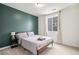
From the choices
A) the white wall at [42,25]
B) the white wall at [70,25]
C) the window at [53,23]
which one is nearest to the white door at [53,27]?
the window at [53,23]

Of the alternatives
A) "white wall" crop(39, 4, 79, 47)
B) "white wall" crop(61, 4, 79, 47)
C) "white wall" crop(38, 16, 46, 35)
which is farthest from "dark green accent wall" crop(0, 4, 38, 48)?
"white wall" crop(61, 4, 79, 47)

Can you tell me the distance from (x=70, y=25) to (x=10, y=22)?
3367 millimetres

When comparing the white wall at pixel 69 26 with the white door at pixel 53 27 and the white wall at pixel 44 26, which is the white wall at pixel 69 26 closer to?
the white door at pixel 53 27

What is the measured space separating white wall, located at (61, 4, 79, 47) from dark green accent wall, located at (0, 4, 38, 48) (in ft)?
8.21

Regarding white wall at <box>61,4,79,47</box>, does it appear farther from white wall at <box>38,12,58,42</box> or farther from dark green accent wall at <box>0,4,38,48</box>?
dark green accent wall at <box>0,4,38,48</box>

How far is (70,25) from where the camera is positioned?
3.19 meters

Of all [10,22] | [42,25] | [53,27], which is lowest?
[53,27]

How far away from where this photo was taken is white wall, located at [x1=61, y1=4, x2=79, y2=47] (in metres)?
2.93

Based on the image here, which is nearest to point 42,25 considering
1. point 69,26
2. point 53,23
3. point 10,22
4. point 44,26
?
point 44,26

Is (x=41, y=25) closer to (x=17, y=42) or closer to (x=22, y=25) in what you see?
(x=22, y=25)

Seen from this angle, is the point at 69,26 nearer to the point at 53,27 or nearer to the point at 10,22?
the point at 53,27

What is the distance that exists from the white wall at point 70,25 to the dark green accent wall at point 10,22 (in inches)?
98.6

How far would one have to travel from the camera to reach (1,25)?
2695 millimetres
